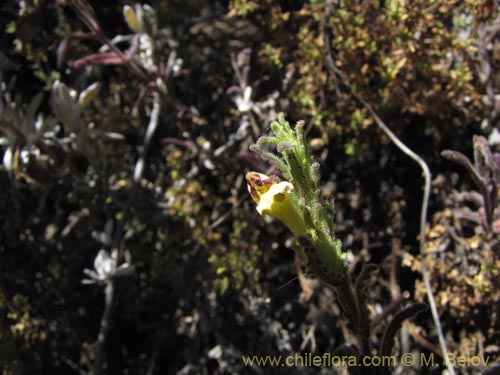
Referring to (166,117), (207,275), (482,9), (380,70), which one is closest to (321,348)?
(207,275)

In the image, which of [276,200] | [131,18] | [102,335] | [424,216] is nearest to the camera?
[276,200]

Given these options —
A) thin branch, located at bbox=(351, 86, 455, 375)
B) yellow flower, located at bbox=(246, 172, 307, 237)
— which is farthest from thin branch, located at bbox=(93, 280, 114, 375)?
thin branch, located at bbox=(351, 86, 455, 375)

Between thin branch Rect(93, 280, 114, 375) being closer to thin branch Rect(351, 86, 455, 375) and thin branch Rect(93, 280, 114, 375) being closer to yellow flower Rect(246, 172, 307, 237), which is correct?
yellow flower Rect(246, 172, 307, 237)

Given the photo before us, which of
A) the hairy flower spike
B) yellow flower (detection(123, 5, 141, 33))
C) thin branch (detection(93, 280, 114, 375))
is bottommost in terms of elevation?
thin branch (detection(93, 280, 114, 375))

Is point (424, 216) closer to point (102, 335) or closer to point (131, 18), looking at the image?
point (102, 335)

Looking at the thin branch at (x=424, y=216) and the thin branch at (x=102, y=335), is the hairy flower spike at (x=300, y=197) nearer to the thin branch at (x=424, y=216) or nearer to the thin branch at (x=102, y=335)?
the thin branch at (x=424, y=216)

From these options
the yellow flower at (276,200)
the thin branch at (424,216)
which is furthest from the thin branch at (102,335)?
the thin branch at (424,216)

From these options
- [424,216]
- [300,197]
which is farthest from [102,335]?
[424,216]

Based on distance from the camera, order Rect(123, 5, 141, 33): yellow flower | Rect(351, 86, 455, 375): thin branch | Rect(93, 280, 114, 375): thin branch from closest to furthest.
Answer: Rect(351, 86, 455, 375): thin branch, Rect(93, 280, 114, 375): thin branch, Rect(123, 5, 141, 33): yellow flower
